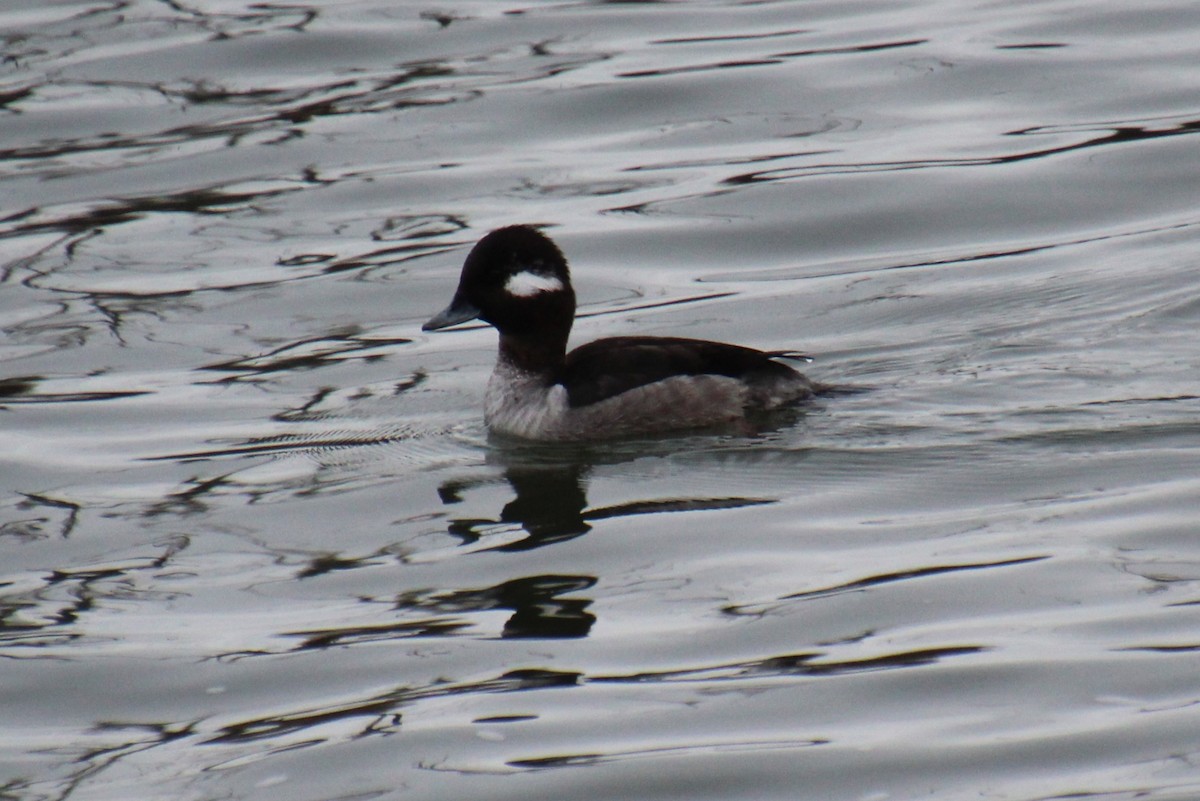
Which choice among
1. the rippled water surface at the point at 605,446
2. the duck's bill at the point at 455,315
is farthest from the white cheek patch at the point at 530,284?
the rippled water surface at the point at 605,446

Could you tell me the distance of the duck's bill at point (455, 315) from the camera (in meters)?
10.2

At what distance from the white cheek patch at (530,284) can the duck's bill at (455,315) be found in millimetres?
222

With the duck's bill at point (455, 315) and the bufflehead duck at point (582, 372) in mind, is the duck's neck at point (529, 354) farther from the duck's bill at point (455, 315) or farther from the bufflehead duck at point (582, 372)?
the duck's bill at point (455, 315)

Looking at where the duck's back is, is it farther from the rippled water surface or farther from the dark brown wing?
the rippled water surface

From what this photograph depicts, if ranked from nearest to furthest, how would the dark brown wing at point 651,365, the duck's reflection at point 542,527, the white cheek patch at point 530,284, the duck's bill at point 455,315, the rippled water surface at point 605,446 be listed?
the rippled water surface at point 605,446, the duck's reflection at point 542,527, the dark brown wing at point 651,365, the white cheek patch at point 530,284, the duck's bill at point 455,315

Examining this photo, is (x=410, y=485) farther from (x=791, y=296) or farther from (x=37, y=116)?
(x=37, y=116)

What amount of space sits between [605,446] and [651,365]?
0.45 m

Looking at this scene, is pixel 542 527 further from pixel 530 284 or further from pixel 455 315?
pixel 455 315

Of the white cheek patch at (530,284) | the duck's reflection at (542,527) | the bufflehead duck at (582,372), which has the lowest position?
Answer: the duck's reflection at (542,527)

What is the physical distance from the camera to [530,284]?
395 inches

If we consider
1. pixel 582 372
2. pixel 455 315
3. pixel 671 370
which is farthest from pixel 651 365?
pixel 455 315

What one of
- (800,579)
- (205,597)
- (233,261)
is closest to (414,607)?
(205,597)

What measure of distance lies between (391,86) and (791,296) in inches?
238

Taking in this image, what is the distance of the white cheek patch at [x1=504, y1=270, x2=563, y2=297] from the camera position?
10016mm
